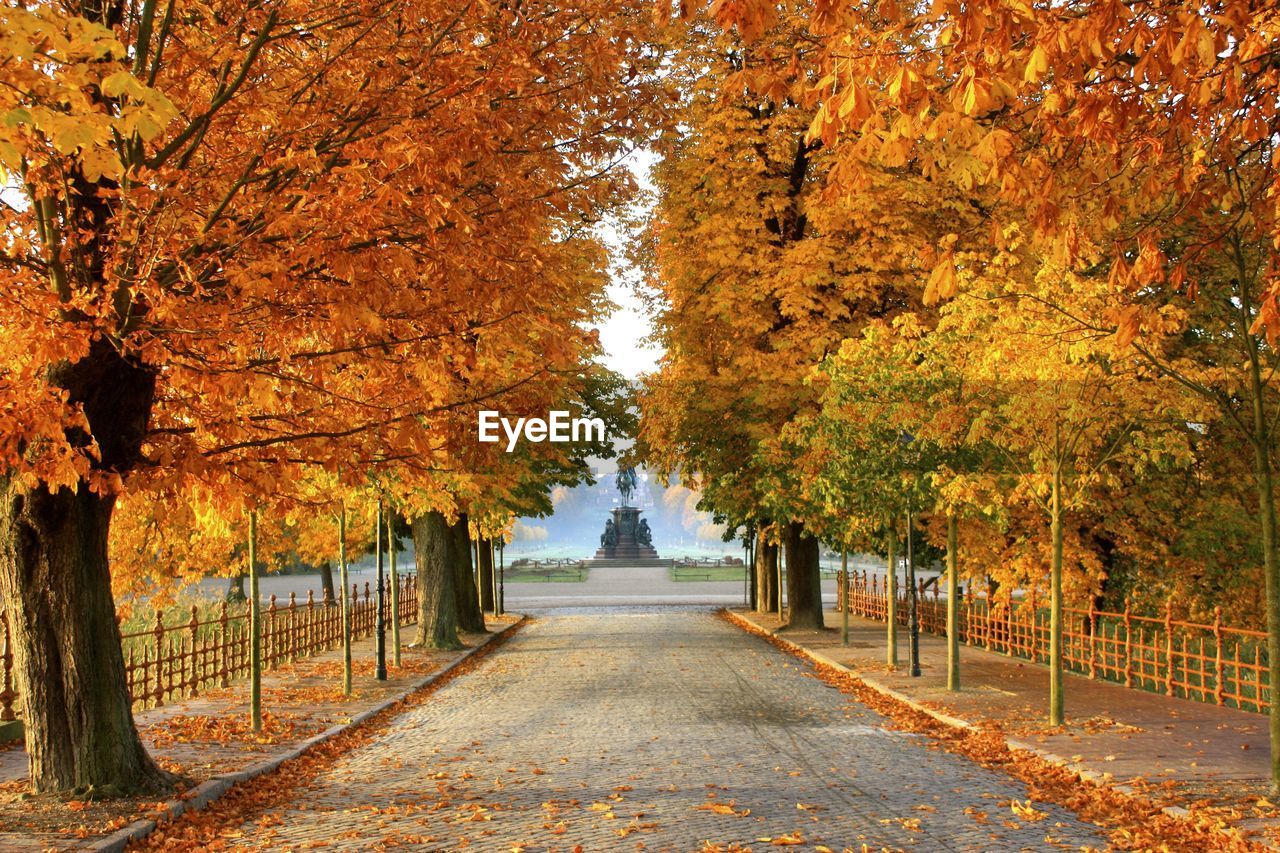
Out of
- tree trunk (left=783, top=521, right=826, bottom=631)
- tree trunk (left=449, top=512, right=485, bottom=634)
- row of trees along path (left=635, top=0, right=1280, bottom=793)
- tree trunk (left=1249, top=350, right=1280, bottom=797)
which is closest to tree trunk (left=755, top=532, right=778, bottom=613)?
row of trees along path (left=635, top=0, right=1280, bottom=793)

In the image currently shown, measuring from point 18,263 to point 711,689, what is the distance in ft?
40.8

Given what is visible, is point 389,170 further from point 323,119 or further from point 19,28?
point 19,28

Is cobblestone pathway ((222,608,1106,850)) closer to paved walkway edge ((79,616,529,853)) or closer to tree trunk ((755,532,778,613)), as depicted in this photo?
paved walkway edge ((79,616,529,853))

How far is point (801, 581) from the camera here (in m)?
32.0

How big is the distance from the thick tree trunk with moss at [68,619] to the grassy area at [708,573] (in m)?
62.0

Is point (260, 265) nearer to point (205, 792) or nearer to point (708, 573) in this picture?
point (205, 792)

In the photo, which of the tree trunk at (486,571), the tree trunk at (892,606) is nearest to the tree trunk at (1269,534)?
the tree trunk at (892,606)

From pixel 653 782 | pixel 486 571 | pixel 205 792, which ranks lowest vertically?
pixel 486 571

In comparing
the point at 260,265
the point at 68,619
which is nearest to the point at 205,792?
the point at 68,619

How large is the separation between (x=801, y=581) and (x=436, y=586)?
9.81 meters

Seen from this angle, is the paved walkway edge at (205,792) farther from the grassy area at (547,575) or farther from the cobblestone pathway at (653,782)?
the grassy area at (547,575)

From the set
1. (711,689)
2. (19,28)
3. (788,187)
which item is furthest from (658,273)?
(19,28)

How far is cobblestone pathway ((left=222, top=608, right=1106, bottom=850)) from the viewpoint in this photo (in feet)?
28.6

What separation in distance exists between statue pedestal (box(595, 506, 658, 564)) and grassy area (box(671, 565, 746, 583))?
9301mm
